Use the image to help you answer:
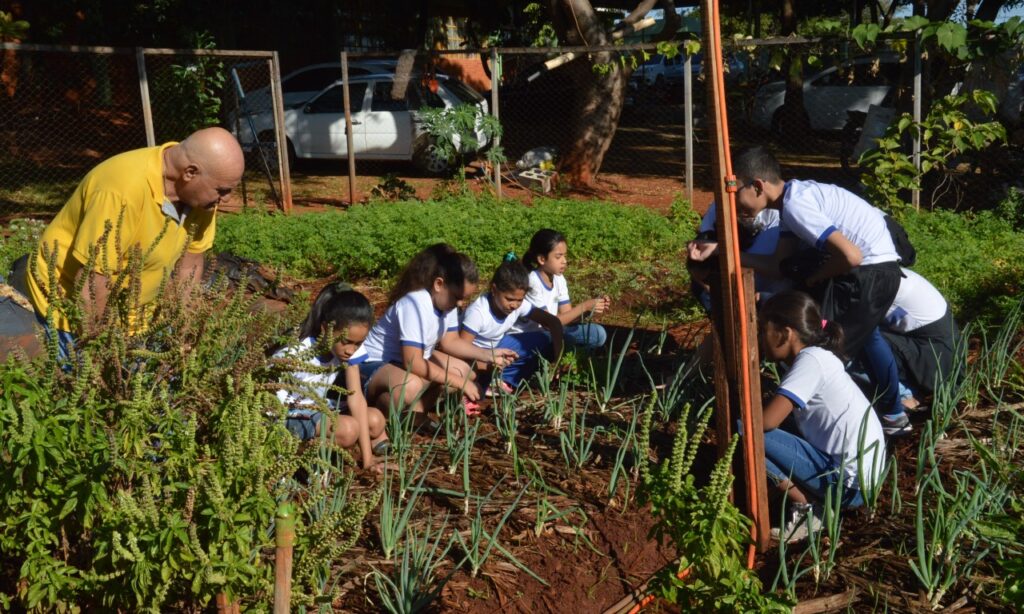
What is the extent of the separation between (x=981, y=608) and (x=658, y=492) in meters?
1.13

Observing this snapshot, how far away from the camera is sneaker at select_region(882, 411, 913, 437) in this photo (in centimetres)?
443

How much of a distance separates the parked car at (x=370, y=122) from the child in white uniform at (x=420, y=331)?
31.8ft

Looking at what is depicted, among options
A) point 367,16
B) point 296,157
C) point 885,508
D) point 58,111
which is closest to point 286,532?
point 885,508

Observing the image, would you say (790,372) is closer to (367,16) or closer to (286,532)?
(286,532)

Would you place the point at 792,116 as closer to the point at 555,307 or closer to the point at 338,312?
the point at 555,307

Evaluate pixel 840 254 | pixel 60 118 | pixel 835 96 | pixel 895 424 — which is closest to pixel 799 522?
pixel 895 424

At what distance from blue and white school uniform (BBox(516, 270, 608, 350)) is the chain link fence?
584cm

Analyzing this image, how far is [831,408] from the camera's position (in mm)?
3717

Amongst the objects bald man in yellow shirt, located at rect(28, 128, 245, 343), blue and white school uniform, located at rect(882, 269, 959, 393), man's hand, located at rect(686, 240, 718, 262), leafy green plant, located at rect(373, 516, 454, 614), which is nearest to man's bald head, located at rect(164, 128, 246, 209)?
bald man in yellow shirt, located at rect(28, 128, 245, 343)

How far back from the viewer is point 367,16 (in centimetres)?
2267

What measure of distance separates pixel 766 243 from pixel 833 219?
91 cm

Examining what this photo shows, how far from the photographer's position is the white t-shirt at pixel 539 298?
5707mm

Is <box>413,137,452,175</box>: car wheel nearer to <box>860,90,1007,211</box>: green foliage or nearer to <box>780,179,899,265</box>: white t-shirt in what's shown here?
<box>860,90,1007,211</box>: green foliage

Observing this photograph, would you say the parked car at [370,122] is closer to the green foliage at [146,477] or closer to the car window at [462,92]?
the car window at [462,92]
